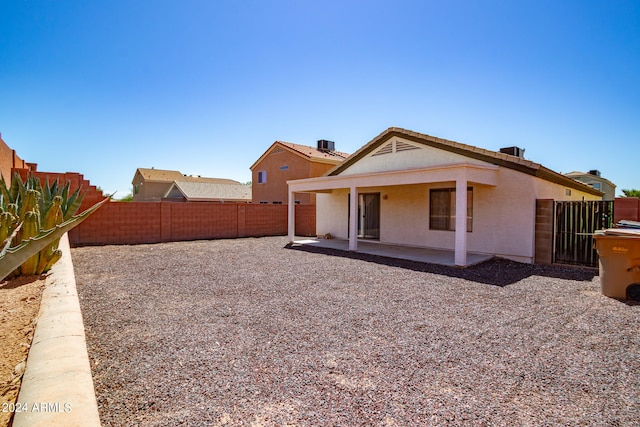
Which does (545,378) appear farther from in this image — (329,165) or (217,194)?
(217,194)

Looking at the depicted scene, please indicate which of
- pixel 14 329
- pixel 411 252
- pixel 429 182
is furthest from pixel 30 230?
pixel 411 252

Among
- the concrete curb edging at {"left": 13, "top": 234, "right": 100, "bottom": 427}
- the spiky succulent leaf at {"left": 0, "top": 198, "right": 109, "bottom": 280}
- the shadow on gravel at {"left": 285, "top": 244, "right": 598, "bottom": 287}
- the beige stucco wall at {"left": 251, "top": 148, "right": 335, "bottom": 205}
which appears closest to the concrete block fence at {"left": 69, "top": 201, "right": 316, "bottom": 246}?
the beige stucco wall at {"left": 251, "top": 148, "right": 335, "bottom": 205}

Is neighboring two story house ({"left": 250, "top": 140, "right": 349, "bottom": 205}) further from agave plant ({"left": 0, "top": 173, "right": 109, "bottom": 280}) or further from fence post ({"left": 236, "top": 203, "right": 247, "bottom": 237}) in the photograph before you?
agave plant ({"left": 0, "top": 173, "right": 109, "bottom": 280})

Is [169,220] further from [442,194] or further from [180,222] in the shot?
[442,194]

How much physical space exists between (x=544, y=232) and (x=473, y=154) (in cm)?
335

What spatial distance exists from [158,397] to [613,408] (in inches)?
153

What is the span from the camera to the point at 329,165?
79.4 ft

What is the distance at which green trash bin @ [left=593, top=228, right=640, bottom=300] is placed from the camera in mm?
6133

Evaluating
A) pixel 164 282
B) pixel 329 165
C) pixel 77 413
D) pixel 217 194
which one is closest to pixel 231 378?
pixel 77 413

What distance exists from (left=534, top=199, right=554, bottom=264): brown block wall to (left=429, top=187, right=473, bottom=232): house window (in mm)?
2059

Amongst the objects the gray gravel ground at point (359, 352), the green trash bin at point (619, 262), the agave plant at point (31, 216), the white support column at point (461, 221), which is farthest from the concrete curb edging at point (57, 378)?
the white support column at point (461, 221)

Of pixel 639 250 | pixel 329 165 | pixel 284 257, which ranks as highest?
pixel 329 165

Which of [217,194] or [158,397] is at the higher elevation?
[217,194]

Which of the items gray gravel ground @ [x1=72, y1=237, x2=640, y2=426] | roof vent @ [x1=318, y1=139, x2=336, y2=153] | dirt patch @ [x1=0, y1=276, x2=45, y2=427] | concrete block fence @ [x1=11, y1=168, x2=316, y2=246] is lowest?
gray gravel ground @ [x1=72, y1=237, x2=640, y2=426]
